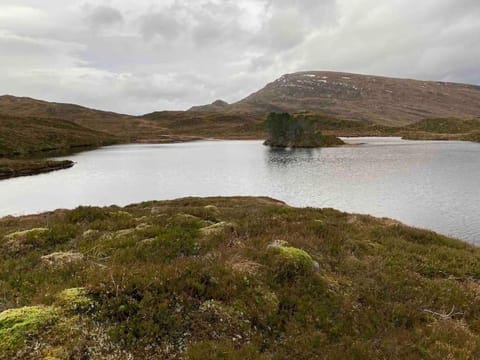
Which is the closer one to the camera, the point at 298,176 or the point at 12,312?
the point at 12,312

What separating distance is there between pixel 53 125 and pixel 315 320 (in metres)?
194

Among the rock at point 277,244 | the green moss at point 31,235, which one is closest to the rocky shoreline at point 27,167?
the green moss at point 31,235

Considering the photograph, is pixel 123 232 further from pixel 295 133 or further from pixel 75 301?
pixel 295 133

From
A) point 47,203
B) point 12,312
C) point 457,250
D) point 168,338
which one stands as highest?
point 12,312

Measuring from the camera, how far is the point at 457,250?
18.9 metres

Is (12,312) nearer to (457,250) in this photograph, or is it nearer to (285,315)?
(285,315)

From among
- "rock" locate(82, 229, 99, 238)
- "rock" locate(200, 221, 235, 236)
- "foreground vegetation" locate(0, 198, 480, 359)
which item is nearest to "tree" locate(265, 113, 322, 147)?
"rock" locate(200, 221, 235, 236)

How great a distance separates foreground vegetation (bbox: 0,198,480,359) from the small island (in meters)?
132

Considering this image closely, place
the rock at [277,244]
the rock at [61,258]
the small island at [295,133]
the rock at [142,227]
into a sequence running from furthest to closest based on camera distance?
the small island at [295,133] < the rock at [142,227] < the rock at [277,244] < the rock at [61,258]

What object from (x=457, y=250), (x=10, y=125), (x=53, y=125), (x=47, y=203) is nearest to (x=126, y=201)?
(x=47, y=203)

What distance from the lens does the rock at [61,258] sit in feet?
42.2

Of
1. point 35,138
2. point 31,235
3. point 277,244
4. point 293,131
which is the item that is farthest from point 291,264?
point 35,138

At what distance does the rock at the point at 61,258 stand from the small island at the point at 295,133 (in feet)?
447

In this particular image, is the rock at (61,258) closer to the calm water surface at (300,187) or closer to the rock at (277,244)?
the rock at (277,244)
